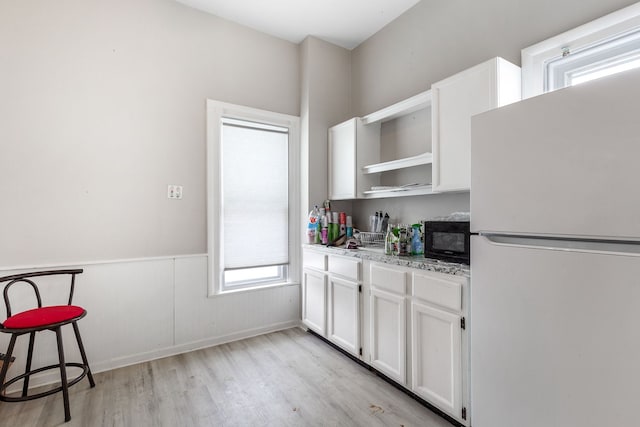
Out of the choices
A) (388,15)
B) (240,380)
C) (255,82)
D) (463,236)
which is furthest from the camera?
(255,82)

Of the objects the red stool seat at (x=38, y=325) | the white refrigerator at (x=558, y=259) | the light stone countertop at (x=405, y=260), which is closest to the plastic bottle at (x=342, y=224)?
the light stone countertop at (x=405, y=260)

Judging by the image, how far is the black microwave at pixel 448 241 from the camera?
62.9 inches

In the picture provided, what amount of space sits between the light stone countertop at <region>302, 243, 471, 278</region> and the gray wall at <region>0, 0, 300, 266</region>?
3.93ft

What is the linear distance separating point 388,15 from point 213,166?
2.04 metres

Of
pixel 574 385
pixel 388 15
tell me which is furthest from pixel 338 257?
pixel 388 15

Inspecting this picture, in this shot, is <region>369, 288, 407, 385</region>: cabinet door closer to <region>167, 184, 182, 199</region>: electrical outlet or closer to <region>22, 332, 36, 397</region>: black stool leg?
<region>167, 184, 182, 199</region>: electrical outlet

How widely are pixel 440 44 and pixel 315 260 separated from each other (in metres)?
2.02

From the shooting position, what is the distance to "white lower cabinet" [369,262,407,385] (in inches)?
73.2

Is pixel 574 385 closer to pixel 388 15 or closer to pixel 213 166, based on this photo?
pixel 213 166

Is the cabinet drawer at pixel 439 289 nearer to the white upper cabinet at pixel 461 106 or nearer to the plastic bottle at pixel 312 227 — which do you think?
the white upper cabinet at pixel 461 106

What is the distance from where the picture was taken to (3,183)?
191 centimetres

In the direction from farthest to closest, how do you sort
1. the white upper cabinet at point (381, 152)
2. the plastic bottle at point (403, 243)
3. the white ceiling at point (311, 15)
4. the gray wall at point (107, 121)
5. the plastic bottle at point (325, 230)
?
the plastic bottle at point (325, 230)
the white ceiling at point (311, 15)
the white upper cabinet at point (381, 152)
the plastic bottle at point (403, 243)
the gray wall at point (107, 121)

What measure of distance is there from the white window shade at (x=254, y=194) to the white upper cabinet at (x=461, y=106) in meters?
1.53

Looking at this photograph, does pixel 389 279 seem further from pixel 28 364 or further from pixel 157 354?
pixel 28 364
